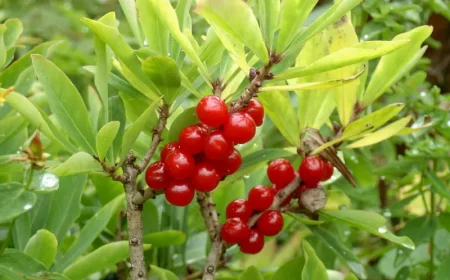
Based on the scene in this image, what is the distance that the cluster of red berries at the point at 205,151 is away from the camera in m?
0.60

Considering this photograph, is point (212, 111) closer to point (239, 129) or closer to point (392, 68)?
point (239, 129)

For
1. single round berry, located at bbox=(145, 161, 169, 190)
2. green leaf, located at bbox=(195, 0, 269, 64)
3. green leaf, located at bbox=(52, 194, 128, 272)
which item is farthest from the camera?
green leaf, located at bbox=(52, 194, 128, 272)

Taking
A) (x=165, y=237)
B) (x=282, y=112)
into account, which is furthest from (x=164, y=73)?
(x=165, y=237)

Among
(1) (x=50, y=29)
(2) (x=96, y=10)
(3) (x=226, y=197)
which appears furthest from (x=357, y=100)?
(2) (x=96, y=10)

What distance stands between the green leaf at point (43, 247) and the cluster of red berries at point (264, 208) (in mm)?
199

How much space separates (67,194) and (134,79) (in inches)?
8.5

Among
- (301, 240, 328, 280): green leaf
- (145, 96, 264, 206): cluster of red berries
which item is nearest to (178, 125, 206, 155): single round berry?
(145, 96, 264, 206): cluster of red berries

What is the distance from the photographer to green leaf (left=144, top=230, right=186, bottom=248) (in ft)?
2.69

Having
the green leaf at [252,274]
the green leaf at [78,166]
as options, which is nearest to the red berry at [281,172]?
the green leaf at [252,274]

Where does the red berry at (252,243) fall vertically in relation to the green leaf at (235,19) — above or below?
below

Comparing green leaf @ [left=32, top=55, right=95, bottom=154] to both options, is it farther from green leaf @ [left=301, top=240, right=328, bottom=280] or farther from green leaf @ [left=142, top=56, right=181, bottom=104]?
green leaf @ [left=301, top=240, right=328, bottom=280]

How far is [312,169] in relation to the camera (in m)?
0.74

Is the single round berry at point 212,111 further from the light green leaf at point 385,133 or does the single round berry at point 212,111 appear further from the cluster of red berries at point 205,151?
the light green leaf at point 385,133

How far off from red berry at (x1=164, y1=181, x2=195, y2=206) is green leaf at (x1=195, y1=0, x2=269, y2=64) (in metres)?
0.16
